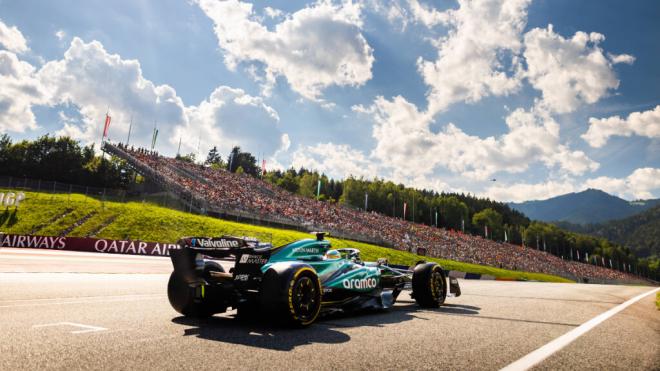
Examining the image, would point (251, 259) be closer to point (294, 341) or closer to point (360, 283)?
point (294, 341)

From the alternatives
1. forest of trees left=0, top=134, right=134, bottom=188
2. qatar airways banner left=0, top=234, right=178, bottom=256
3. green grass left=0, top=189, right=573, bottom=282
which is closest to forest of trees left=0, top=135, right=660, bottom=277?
forest of trees left=0, top=134, right=134, bottom=188

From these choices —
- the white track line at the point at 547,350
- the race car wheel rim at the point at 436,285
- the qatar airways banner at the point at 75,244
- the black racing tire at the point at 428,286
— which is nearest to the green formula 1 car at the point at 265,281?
the black racing tire at the point at 428,286

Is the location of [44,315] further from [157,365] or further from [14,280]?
[14,280]

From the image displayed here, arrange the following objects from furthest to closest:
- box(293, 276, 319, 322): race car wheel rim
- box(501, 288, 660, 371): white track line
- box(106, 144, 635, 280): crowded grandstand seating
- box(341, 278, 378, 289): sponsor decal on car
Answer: box(106, 144, 635, 280): crowded grandstand seating < box(341, 278, 378, 289): sponsor decal on car < box(293, 276, 319, 322): race car wheel rim < box(501, 288, 660, 371): white track line

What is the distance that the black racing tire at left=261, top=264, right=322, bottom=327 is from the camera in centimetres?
538

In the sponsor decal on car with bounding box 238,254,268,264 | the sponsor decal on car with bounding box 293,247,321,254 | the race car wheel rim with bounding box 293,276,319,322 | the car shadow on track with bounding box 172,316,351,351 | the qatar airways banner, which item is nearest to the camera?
the car shadow on track with bounding box 172,316,351,351

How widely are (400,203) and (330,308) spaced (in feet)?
445

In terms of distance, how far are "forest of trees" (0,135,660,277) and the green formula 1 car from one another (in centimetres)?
5734

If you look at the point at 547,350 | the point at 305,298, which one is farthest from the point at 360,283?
the point at 547,350

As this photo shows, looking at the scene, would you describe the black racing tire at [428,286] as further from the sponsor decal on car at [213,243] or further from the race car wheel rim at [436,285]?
the sponsor decal on car at [213,243]

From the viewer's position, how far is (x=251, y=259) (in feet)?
20.2

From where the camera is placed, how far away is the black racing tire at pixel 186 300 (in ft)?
19.6

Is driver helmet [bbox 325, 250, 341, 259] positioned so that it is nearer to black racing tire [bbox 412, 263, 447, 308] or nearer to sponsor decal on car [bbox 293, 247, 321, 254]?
sponsor decal on car [bbox 293, 247, 321, 254]

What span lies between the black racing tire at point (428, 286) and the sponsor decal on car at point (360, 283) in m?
A: 1.46
